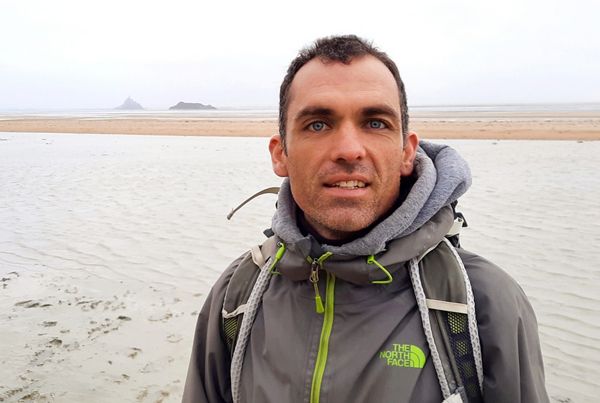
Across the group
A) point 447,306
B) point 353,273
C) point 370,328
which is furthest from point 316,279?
point 447,306

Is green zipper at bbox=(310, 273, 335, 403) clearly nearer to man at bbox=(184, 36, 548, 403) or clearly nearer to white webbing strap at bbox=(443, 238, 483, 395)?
man at bbox=(184, 36, 548, 403)

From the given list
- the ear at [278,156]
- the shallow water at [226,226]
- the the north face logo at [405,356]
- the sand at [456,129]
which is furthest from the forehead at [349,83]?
the sand at [456,129]

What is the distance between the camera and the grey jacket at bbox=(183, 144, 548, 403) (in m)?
1.36

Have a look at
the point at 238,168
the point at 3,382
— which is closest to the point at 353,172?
the point at 3,382

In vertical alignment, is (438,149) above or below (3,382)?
above

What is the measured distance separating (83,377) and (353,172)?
11.1 feet

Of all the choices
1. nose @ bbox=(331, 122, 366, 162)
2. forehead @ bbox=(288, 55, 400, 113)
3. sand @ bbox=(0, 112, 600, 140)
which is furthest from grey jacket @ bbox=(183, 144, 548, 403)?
sand @ bbox=(0, 112, 600, 140)

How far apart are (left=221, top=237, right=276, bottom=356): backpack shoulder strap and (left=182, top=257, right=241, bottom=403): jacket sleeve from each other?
0.04m

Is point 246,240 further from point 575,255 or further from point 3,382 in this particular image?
point 575,255

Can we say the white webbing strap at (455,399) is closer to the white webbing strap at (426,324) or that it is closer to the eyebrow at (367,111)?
the white webbing strap at (426,324)

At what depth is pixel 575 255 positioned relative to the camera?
554 centimetres

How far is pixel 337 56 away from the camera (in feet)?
5.55

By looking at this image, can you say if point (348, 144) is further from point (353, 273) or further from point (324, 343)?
point (324, 343)

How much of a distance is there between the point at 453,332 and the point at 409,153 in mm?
828
